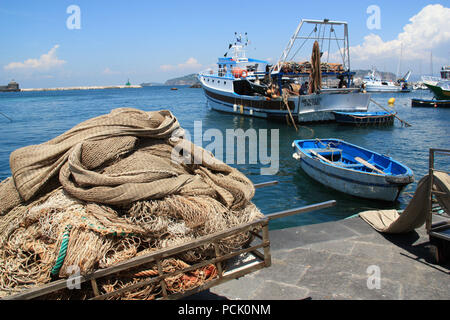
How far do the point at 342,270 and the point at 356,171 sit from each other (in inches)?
264

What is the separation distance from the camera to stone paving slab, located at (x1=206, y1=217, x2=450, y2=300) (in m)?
3.92

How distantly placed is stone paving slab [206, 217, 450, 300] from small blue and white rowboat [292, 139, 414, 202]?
469 cm

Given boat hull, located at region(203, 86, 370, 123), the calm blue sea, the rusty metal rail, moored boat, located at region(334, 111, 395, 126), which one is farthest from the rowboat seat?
moored boat, located at region(334, 111, 395, 126)

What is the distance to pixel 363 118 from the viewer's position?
2636 centimetres

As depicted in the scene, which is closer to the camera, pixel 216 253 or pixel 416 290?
pixel 216 253

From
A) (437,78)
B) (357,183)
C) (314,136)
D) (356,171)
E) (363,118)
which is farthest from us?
(437,78)

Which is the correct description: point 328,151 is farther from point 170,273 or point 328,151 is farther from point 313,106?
point 313,106

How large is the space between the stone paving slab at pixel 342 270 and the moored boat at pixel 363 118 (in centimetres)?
2281

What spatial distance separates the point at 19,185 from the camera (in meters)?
2.68

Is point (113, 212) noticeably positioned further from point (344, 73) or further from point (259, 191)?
point (344, 73)

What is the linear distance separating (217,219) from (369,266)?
3042 mm

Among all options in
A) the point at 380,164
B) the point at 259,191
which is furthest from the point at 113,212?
the point at 380,164

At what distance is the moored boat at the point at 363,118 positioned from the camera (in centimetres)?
2636

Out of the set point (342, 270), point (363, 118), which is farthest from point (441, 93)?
point (342, 270)
